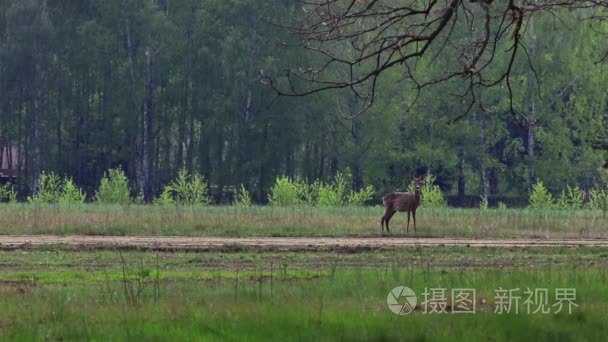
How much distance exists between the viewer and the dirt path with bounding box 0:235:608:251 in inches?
1015

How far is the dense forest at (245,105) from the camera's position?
6744 centimetres

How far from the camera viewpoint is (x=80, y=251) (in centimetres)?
2475

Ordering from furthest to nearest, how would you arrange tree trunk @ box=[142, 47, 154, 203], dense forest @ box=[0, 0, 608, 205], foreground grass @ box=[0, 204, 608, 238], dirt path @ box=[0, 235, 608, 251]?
tree trunk @ box=[142, 47, 154, 203], dense forest @ box=[0, 0, 608, 205], foreground grass @ box=[0, 204, 608, 238], dirt path @ box=[0, 235, 608, 251]

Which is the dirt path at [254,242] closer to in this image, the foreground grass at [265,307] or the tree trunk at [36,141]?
the foreground grass at [265,307]

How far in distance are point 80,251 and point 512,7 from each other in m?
14.7

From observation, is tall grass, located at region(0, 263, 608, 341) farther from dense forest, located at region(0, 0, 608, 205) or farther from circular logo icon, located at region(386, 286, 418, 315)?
dense forest, located at region(0, 0, 608, 205)

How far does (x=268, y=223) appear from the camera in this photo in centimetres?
3438

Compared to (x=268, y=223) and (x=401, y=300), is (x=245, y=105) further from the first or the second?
(x=401, y=300)

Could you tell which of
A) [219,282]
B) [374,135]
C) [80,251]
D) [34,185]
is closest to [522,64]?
[374,135]

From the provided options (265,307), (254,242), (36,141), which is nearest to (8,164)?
(36,141)

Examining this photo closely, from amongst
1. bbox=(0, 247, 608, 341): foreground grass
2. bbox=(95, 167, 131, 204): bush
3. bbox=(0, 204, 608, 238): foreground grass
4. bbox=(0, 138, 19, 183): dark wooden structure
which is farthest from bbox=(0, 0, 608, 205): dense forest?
bbox=(0, 247, 608, 341): foreground grass

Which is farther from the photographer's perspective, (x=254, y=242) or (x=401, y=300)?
(x=254, y=242)

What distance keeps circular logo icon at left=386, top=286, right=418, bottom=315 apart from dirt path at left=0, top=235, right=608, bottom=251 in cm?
1092

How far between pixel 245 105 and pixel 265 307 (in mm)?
57577
